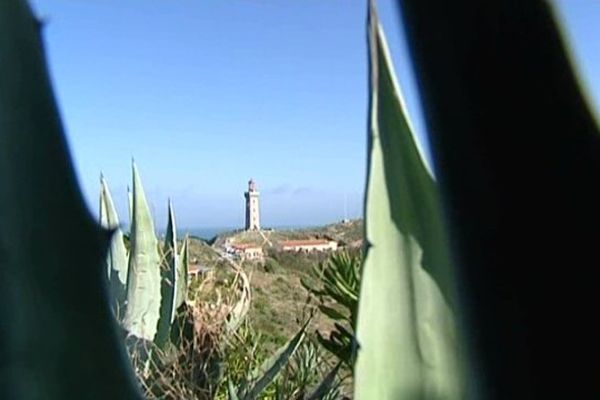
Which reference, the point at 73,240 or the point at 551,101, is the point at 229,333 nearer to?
the point at 73,240

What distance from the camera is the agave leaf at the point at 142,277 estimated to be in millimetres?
1581

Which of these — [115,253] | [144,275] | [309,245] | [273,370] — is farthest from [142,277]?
[309,245]

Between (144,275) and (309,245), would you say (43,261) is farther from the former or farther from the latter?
(309,245)

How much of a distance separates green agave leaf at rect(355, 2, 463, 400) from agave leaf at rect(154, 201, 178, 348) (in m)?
1.06

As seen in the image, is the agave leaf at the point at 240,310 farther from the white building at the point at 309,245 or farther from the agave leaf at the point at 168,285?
the white building at the point at 309,245

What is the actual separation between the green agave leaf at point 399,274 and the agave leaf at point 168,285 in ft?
3.47

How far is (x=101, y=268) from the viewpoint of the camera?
1.59 feet

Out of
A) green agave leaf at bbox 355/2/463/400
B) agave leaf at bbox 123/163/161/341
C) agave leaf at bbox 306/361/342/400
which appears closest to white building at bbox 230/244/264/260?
agave leaf at bbox 123/163/161/341

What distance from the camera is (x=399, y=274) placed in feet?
1.66

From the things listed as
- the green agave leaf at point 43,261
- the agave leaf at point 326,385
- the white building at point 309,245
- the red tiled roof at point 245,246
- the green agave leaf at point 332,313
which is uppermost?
the white building at point 309,245

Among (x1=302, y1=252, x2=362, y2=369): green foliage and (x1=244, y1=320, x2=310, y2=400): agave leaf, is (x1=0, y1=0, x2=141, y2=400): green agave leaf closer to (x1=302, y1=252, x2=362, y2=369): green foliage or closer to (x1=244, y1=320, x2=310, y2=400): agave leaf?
(x1=244, y1=320, x2=310, y2=400): agave leaf

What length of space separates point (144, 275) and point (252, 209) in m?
1.12

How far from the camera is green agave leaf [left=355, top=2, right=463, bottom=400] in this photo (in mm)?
474

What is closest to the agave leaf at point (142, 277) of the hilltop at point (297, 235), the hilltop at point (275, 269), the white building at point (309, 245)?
the hilltop at point (275, 269)
